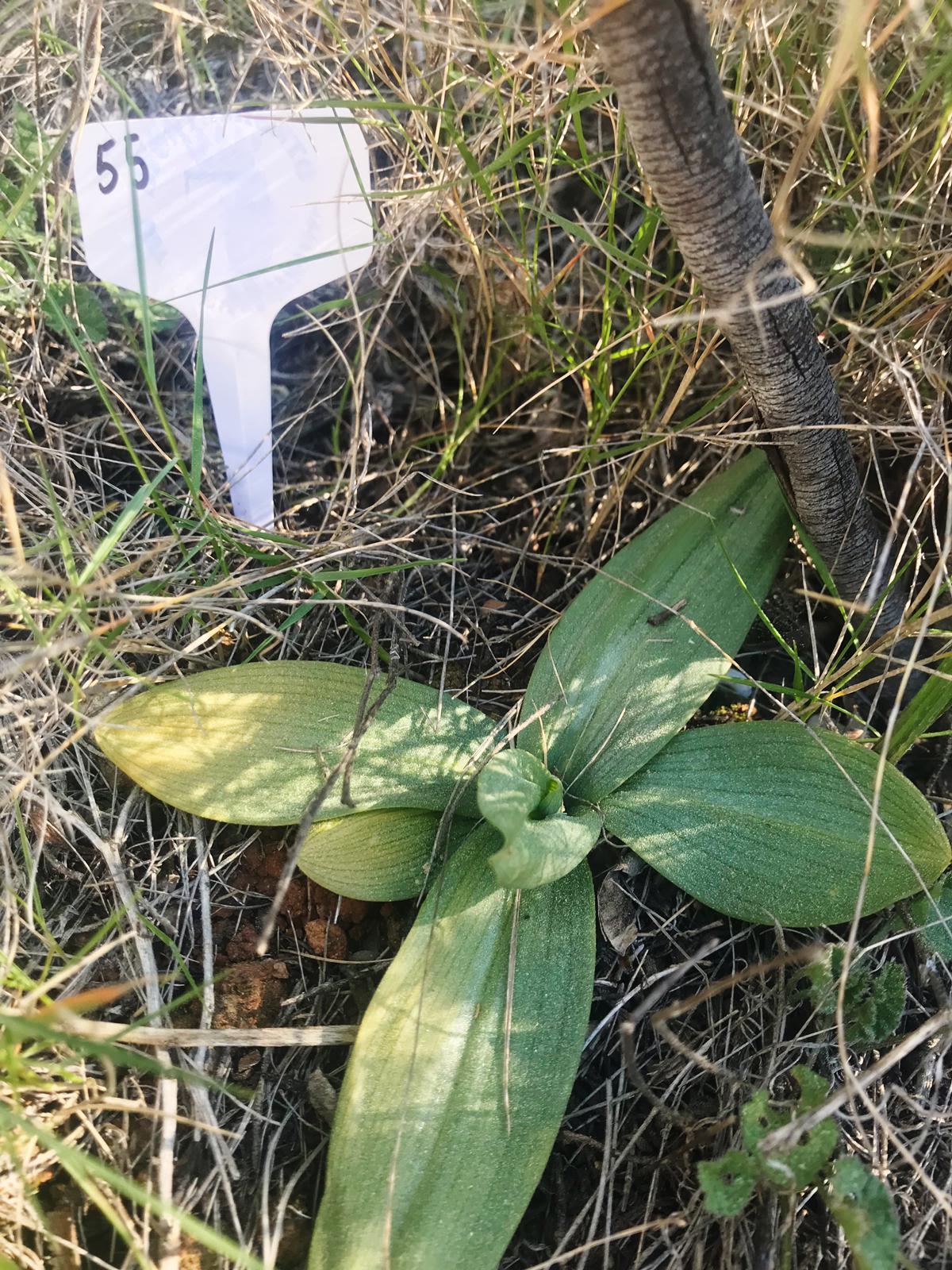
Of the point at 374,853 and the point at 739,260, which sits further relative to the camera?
the point at 374,853

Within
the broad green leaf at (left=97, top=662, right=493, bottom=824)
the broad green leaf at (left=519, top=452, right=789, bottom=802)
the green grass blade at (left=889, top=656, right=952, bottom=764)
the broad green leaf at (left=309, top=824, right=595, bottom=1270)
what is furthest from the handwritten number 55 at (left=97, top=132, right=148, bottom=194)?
the green grass blade at (left=889, top=656, right=952, bottom=764)

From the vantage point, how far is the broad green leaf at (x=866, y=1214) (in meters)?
0.76

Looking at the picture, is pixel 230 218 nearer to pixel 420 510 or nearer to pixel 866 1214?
pixel 420 510

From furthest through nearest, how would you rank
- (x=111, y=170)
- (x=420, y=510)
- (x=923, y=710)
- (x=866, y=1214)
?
(x=420, y=510) < (x=111, y=170) < (x=923, y=710) < (x=866, y=1214)

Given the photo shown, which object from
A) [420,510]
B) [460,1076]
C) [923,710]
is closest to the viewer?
[460,1076]

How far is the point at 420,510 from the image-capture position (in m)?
1.31

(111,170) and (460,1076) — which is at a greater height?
(111,170)

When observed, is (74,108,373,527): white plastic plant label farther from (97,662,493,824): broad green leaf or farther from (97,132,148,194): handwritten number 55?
(97,662,493,824): broad green leaf

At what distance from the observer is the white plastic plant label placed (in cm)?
115

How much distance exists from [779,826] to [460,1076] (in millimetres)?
410

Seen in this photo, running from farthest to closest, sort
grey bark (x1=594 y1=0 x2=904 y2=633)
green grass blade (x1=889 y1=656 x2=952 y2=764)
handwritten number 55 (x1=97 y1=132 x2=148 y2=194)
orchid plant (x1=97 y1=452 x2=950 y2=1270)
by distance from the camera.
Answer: handwritten number 55 (x1=97 y1=132 x2=148 y2=194) → green grass blade (x1=889 y1=656 x2=952 y2=764) → orchid plant (x1=97 y1=452 x2=950 y2=1270) → grey bark (x1=594 y1=0 x2=904 y2=633)

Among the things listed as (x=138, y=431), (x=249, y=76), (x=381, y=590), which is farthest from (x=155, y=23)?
(x=381, y=590)

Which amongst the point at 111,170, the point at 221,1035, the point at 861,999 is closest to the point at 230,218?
the point at 111,170

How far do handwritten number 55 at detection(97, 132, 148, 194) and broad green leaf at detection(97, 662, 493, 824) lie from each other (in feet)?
2.02
